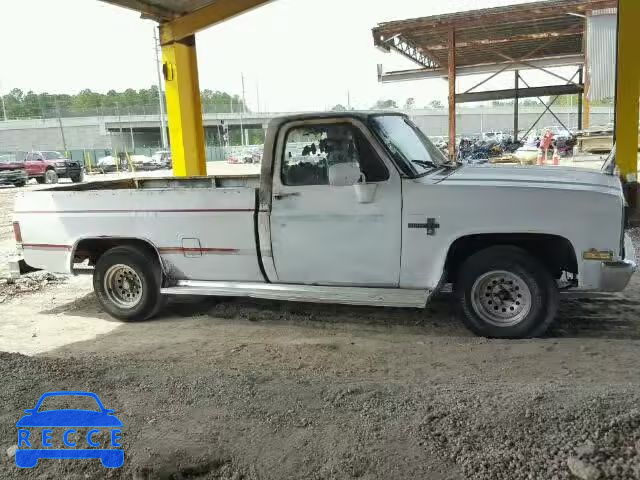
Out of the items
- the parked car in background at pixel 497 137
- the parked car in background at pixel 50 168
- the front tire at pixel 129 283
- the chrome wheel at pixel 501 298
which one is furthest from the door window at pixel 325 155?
the parked car in background at pixel 497 137

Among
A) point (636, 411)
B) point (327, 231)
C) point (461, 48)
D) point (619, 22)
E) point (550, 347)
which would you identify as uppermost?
point (461, 48)

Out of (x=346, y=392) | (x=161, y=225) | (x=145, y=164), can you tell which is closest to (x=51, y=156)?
(x=145, y=164)

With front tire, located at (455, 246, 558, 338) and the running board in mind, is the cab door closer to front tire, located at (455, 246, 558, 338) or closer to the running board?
the running board

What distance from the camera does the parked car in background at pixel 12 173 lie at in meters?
27.1

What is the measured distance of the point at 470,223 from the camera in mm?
4758

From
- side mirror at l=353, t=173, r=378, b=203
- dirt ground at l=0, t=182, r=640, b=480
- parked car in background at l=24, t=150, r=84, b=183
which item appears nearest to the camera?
dirt ground at l=0, t=182, r=640, b=480

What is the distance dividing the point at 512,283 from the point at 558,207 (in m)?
0.76

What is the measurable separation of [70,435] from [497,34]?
64.2 feet

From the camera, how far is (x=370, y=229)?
5047mm

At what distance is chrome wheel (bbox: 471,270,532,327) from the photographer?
4812 mm

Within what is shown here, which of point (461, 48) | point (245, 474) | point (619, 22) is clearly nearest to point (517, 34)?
point (461, 48)

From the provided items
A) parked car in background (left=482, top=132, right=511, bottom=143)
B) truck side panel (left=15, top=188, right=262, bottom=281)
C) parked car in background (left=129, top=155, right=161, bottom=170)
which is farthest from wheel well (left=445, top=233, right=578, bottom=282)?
parked car in background (left=129, top=155, right=161, bottom=170)

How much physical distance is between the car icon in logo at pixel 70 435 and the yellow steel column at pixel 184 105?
755 cm

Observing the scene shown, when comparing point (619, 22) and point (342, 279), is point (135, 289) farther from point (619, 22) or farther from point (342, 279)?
point (619, 22)
